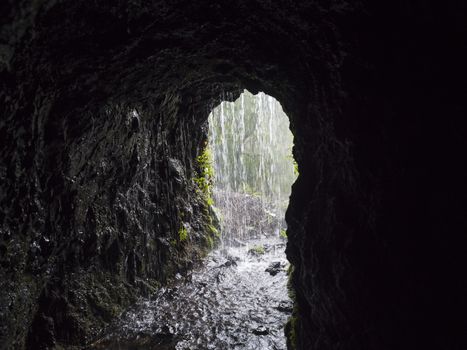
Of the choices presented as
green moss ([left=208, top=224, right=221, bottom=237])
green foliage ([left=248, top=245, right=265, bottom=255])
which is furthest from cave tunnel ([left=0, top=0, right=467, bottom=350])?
green foliage ([left=248, top=245, right=265, bottom=255])

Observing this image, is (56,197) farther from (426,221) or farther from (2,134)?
(426,221)

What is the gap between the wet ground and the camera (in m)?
4.77

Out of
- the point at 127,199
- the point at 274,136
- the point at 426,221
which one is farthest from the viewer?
the point at 274,136

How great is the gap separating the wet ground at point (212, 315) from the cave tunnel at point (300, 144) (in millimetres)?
456

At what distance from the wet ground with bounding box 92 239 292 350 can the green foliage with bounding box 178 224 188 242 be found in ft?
2.76

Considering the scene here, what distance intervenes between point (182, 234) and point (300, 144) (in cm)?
436

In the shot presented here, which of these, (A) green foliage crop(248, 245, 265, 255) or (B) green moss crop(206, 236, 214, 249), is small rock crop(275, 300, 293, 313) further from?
(A) green foliage crop(248, 245, 265, 255)

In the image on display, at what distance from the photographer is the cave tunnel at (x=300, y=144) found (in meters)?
2.18

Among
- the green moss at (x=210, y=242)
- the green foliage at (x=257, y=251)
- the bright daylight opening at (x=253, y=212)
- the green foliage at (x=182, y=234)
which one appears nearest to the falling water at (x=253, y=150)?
the bright daylight opening at (x=253, y=212)

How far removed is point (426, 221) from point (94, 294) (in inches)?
→ 191

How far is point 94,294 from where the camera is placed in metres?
5.21

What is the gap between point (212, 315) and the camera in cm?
561

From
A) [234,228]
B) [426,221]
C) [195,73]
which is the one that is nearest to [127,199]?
[195,73]

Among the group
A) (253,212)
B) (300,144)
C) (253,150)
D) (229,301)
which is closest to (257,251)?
(229,301)
